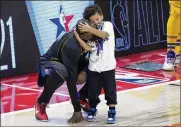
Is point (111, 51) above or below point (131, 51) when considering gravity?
above

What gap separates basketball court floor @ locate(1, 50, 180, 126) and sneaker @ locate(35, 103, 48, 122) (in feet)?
0.15

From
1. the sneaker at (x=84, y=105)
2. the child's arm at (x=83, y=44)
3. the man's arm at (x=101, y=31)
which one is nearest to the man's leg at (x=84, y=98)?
the sneaker at (x=84, y=105)

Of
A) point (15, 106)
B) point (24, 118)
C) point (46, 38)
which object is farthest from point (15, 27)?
point (24, 118)

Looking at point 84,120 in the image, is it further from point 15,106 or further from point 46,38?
point 46,38

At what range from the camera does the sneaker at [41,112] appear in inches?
136

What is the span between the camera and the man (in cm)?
326

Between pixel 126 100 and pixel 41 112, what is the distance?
86 centimetres

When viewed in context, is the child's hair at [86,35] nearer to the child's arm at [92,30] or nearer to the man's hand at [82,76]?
the child's arm at [92,30]

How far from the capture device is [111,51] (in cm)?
333

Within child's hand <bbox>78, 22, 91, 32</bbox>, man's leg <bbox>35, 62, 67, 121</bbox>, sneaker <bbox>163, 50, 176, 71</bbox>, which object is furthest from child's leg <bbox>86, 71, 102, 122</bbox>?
sneaker <bbox>163, 50, 176, 71</bbox>

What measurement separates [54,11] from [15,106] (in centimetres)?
184

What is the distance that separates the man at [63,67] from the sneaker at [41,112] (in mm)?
62

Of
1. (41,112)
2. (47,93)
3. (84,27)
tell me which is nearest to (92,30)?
(84,27)

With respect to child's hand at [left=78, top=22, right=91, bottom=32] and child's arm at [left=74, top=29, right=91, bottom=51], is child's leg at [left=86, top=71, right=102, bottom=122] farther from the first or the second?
child's hand at [left=78, top=22, right=91, bottom=32]
